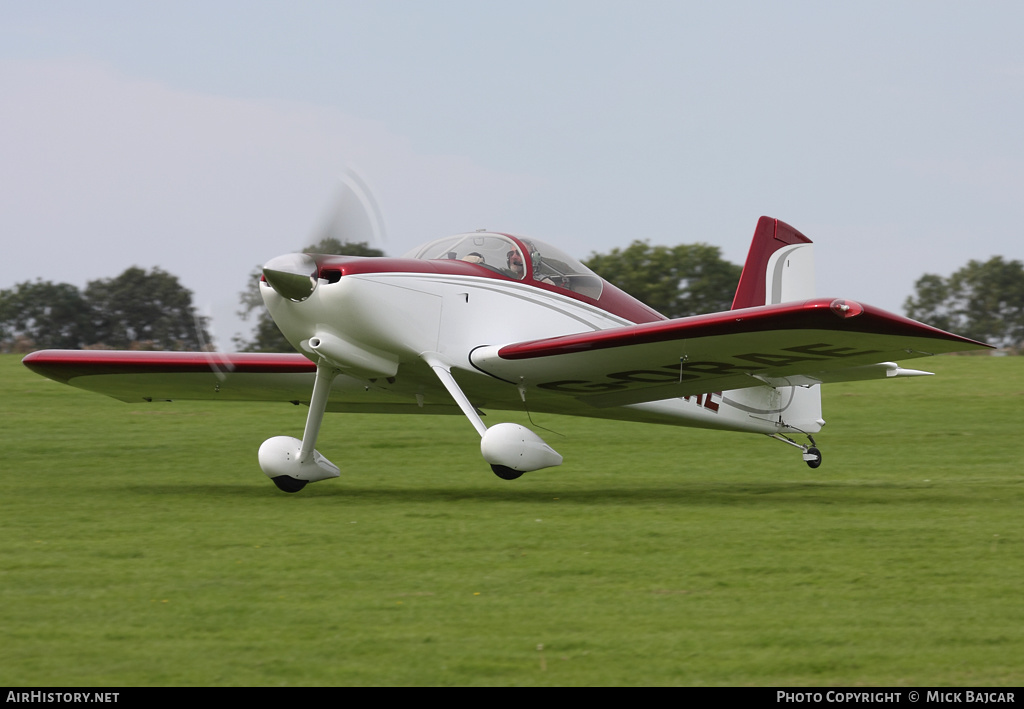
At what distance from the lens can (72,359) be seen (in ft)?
37.8

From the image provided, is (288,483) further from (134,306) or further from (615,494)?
(134,306)

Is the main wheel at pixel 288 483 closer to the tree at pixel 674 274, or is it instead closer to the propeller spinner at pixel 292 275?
the propeller spinner at pixel 292 275

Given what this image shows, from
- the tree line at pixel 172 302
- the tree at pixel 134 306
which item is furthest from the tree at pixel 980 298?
the tree at pixel 134 306

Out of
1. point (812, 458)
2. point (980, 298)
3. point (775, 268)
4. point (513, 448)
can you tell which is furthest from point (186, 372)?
point (980, 298)

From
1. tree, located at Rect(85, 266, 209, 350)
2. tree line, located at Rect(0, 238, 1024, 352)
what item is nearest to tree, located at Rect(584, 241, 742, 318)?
tree line, located at Rect(0, 238, 1024, 352)

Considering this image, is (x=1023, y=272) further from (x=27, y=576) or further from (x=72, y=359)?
(x=27, y=576)

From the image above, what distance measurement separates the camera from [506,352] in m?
9.25

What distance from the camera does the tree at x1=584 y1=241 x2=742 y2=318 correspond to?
2014 inches

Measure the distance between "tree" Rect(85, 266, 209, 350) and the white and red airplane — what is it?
109ft

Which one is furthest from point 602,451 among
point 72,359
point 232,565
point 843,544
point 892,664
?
point 892,664

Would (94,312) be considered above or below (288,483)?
above

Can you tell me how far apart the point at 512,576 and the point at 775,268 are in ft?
24.8

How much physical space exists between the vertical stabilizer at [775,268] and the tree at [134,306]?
34540 mm

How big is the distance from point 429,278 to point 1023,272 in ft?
206
